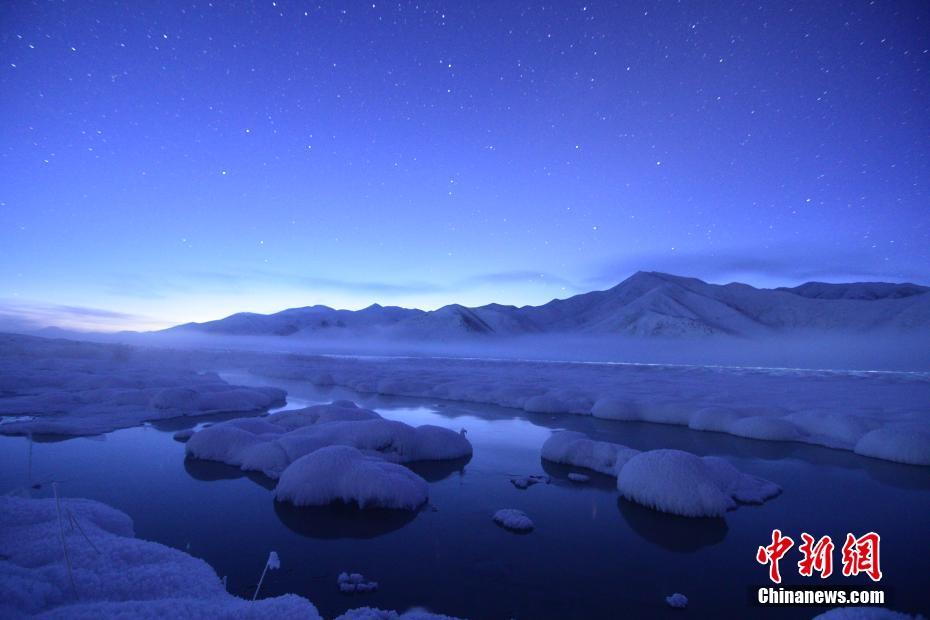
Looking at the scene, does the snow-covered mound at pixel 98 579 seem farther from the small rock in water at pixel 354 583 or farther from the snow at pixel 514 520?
the snow at pixel 514 520

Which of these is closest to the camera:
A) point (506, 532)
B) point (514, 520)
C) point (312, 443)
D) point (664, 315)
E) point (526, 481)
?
point (506, 532)

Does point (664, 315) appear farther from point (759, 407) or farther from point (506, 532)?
point (506, 532)

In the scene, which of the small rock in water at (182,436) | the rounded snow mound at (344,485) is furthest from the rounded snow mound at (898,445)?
the small rock in water at (182,436)

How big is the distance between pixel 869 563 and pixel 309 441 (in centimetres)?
889

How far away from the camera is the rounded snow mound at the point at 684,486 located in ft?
22.2

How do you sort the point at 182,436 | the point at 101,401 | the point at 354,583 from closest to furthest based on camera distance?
the point at 354,583, the point at 182,436, the point at 101,401

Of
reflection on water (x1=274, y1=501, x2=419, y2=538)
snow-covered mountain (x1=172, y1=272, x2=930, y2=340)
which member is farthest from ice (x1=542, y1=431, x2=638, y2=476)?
snow-covered mountain (x1=172, y1=272, x2=930, y2=340)

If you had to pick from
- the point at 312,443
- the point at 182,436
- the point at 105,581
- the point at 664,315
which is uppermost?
the point at 664,315

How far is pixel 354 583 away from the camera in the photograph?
469cm

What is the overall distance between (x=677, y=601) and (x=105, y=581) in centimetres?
513

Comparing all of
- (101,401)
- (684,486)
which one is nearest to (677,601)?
(684,486)

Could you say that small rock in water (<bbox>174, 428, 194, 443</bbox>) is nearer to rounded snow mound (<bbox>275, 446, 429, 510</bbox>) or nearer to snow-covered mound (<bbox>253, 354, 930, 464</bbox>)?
rounded snow mound (<bbox>275, 446, 429, 510</bbox>)

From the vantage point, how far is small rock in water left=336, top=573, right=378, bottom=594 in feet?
15.0

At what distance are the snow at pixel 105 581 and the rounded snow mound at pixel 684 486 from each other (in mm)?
4504
